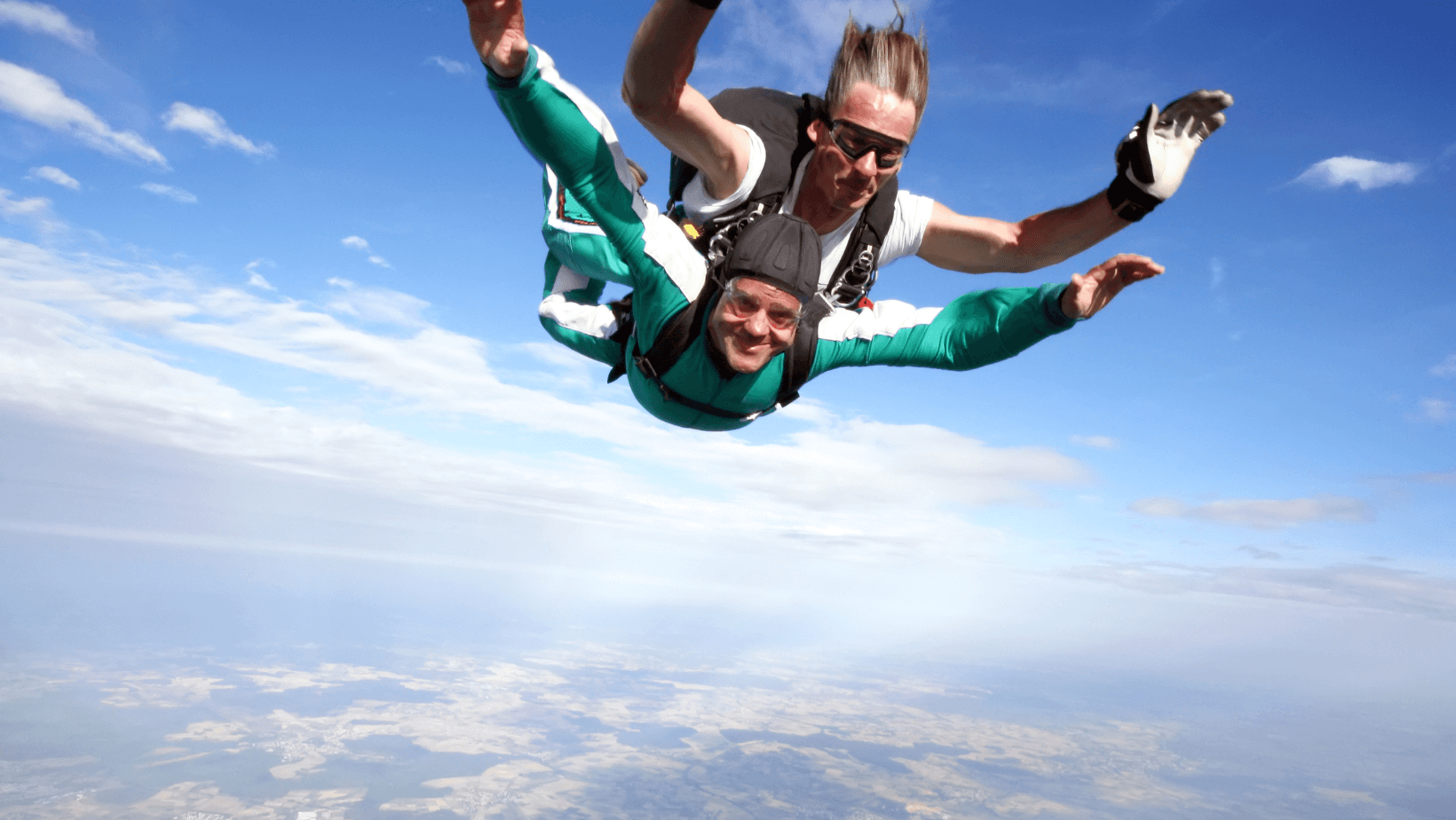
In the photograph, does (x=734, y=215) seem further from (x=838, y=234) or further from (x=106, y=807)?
(x=106, y=807)

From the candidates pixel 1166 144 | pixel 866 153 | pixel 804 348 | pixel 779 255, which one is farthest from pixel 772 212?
pixel 1166 144

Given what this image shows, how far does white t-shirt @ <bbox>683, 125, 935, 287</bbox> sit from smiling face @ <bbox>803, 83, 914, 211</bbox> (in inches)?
4.7

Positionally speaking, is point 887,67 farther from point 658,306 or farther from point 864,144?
point 658,306

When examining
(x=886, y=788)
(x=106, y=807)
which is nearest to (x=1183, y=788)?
(x=886, y=788)

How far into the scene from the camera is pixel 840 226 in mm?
3211

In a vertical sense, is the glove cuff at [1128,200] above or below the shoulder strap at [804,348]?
above

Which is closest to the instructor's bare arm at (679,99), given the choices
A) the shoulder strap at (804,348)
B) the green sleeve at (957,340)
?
the shoulder strap at (804,348)

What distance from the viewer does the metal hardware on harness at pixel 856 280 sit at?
3316 millimetres

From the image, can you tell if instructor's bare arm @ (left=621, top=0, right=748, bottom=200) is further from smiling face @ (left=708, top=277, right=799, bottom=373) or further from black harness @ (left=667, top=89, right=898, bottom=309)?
smiling face @ (left=708, top=277, right=799, bottom=373)

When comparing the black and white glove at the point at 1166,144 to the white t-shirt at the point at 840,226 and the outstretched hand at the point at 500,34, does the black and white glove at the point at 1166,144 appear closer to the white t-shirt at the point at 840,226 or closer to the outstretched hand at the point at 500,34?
the white t-shirt at the point at 840,226

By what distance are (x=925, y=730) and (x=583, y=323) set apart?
213545mm

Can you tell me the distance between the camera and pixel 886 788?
14912 cm

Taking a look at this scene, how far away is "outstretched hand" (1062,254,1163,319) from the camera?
2.69 metres

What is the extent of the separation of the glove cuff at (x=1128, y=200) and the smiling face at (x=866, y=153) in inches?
32.8
